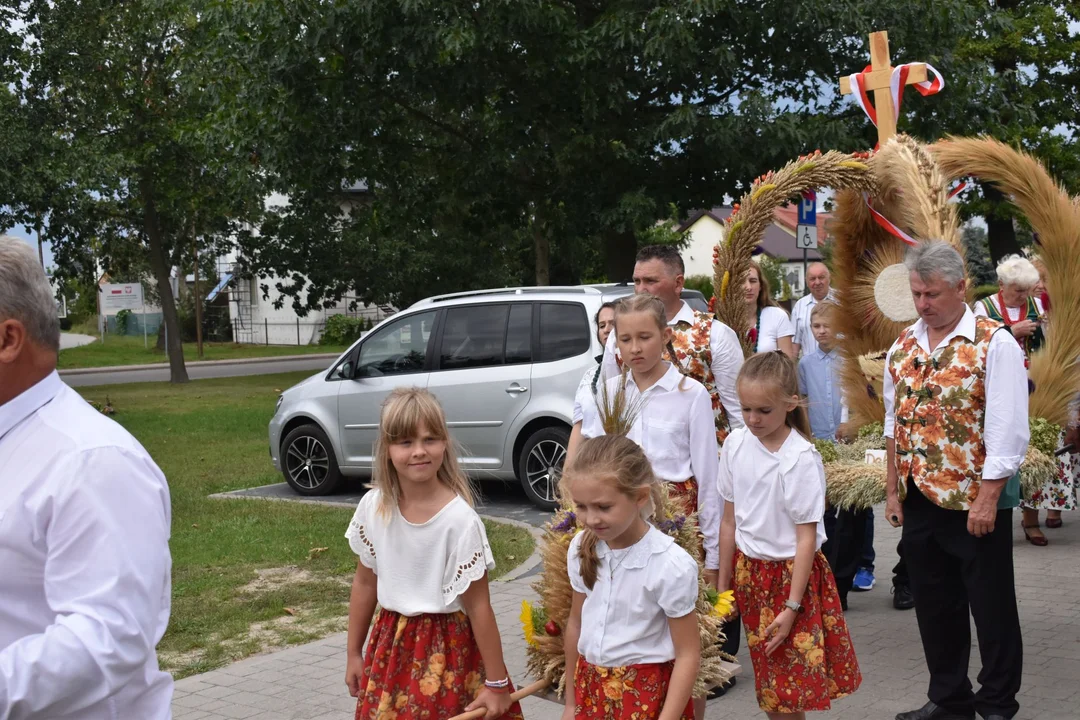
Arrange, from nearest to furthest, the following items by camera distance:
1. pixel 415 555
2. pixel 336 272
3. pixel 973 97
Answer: pixel 415 555 → pixel 973 97 → pixel 336 272

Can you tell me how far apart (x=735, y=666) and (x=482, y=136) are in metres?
15.0

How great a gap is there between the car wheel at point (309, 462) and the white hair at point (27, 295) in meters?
9.56

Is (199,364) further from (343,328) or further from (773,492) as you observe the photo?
(773,492)

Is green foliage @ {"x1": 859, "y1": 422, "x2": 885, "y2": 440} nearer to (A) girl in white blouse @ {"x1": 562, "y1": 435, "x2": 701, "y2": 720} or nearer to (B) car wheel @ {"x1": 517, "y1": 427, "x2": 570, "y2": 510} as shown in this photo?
(A) girl in white blouse @ {"x1": 562, "y1": 435, "x2": 701, "y2": 720}

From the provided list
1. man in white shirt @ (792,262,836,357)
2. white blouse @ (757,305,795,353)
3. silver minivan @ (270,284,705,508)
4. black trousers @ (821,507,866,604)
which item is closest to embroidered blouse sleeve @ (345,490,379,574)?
black trousers @ (821,507,866,604)

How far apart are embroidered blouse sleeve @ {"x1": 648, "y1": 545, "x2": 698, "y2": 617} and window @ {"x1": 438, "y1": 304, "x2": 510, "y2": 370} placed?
7371 millimetres

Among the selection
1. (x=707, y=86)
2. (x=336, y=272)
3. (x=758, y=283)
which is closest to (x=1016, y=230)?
(x=707, y=86)

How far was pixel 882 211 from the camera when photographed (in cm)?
595

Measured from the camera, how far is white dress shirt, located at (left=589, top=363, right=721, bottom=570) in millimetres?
4562

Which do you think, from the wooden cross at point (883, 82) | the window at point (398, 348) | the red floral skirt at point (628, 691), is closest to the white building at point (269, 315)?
the window at point (398, 348)

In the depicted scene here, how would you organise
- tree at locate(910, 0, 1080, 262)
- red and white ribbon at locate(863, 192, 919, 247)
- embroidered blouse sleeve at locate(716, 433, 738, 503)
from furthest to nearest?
tree at locate(910, 0, 1080, 262), red and white ribbon at locate(863, 192, 919, 247), embroidered blouse sleeve at locate(716, 433, 738, 503)

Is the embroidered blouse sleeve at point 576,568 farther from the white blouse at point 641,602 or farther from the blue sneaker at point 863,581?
the blue sneaker at point 863,581

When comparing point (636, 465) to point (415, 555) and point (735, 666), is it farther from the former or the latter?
point (735, 666)

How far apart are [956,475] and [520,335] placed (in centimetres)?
624
